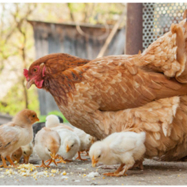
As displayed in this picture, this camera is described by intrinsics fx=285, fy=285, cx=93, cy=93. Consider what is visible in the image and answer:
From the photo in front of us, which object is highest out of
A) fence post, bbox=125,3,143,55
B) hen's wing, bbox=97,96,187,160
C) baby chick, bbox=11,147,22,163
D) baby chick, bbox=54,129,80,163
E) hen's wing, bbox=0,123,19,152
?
fence post, bbox=125,3,143,55

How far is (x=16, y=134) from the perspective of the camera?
285cm

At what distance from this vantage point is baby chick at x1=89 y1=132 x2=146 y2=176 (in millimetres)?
2398

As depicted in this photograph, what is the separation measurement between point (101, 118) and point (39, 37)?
5146 mm

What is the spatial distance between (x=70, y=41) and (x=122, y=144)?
553cm

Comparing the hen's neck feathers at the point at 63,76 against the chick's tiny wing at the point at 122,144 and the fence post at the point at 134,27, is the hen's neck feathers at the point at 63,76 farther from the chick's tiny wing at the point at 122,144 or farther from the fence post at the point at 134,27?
the fence post at the point at 134,27

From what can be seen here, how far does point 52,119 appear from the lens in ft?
12.2

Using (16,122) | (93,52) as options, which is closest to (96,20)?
(93,52)

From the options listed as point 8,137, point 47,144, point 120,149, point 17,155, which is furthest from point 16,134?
point 120,149

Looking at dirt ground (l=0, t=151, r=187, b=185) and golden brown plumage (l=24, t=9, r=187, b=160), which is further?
golden brown plumage (l=24, t=9, r=187, b=160)

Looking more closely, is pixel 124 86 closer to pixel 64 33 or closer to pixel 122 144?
pixel 122 144

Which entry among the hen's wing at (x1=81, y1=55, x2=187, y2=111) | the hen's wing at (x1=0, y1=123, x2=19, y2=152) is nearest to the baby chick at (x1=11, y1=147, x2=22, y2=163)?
the hen's wing at (x1=0, y1=123, x2=19, y2=152)

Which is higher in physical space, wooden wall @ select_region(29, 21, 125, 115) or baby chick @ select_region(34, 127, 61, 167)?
wooden wall @ select_region(29, 21, 125, 115)

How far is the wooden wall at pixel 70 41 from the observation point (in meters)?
7.38

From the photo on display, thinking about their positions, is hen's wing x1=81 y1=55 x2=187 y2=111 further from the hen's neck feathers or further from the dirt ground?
the dirt ground
